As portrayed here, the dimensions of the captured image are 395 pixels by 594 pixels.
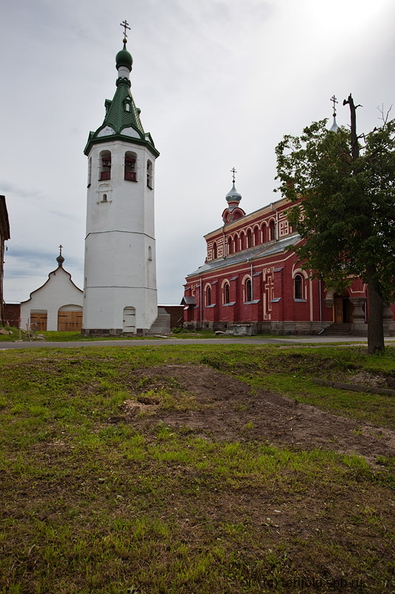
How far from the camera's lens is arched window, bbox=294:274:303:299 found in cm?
2644

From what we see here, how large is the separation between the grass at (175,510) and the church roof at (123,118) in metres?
21.1

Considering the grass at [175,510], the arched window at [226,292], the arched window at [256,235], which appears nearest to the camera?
the grass at [175,510]

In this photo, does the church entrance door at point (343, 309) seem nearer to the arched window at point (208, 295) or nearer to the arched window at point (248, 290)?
the arched window at point (248, 290)

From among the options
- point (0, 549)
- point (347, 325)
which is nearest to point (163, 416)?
point (0, 549)

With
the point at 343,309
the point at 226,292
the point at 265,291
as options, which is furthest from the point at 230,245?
the point at 343,309

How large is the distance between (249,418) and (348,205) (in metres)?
7.75

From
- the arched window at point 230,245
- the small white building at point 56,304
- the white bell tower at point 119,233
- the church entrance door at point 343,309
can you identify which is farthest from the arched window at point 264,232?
the small white building at point 56,304

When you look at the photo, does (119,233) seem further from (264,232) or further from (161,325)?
(264,232)

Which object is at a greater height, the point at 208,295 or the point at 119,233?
the point at 119,233

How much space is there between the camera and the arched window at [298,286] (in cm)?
2644

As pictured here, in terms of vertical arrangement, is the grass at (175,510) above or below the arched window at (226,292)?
below

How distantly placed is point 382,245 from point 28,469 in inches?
411

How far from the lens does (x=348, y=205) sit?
11.2 meters

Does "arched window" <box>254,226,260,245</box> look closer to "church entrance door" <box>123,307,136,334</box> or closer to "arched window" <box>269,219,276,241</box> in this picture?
"arched window" <box>269,219,276,241</box>
